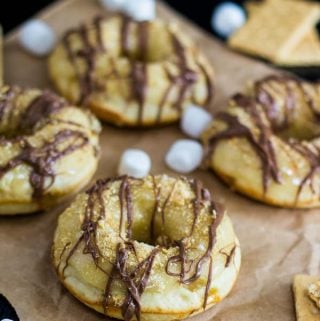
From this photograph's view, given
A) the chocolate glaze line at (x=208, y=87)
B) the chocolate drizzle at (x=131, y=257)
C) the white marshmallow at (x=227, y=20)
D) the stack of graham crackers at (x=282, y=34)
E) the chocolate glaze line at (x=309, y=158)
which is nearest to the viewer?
the chocolate drizzle at (x=131, y=257)

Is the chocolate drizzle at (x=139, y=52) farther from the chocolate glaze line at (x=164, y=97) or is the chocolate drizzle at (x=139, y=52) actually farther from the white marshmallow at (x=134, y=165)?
the white marshmallow at (x=134, y=165)

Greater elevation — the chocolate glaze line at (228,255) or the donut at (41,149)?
the chocolate glaze line at (228,255)

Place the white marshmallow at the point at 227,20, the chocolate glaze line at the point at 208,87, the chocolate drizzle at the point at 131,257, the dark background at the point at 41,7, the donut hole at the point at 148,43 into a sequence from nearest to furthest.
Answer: the chocolate drizzle at the point at 131,257, the chocolate glaze line at the point at 208,87, the donut hole at the point at 148,43, the white marshmallow at the point at 227,20, the dark background at the point at 41,7

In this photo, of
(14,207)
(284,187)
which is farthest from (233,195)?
(14,207)

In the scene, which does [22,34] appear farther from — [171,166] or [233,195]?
[233,195]

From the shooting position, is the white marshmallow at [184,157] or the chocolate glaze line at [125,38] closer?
the white marshmallow at [184,157]

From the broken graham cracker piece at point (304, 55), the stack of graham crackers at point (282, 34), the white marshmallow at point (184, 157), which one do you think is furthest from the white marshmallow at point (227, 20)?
the white marshmallow at point (184, 157)

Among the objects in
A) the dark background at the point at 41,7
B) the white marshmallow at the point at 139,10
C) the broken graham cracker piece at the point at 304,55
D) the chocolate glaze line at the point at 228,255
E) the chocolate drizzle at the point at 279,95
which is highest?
the chocolate drizzle at the point at 279,95
